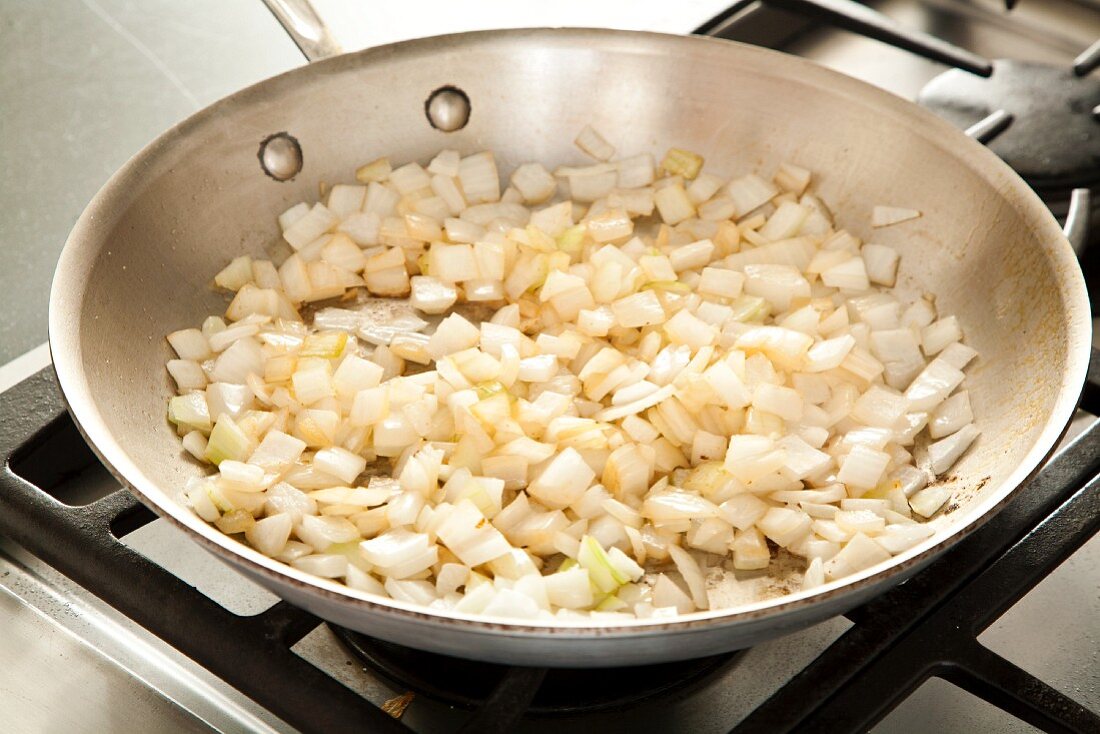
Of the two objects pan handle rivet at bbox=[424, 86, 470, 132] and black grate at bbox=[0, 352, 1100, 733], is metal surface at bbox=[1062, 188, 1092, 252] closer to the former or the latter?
black grate at bbox=[0, 352, 1100, 733]

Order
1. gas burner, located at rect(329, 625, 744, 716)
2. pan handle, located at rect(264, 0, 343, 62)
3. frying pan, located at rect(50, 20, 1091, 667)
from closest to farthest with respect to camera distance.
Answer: frying pan, located at rect(50, 20, 1091, 667) < gas burner, located at rect(329, 625, 744, 716) < pan handle, located at rect(264, 0, 343, 62)

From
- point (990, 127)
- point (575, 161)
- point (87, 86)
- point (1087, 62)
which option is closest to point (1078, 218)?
point (990, 127)

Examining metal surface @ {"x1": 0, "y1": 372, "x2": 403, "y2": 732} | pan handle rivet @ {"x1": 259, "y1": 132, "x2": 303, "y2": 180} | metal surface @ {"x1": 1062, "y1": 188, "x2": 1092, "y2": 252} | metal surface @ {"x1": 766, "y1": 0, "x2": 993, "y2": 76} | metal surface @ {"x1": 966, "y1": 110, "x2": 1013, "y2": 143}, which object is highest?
metal surface @ {"x1": 766, "y1": 0, "x2": 993, "y2": 76}

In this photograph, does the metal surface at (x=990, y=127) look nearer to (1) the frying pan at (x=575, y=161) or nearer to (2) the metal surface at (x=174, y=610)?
(1) the frying pan at (x=575, y=161)

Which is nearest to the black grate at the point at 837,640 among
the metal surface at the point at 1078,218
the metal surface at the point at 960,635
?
the metal surface at the point at 960,635

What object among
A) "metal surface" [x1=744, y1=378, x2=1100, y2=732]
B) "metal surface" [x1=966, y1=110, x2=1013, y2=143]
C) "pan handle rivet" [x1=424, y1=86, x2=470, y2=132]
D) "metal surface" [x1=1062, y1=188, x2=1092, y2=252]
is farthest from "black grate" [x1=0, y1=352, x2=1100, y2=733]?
"pan handle rivet" [x1=424, y1=86, x2=470, y2=132]

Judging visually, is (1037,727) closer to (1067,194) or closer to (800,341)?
(800,341)

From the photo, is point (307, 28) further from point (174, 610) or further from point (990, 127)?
point (990, 127)
